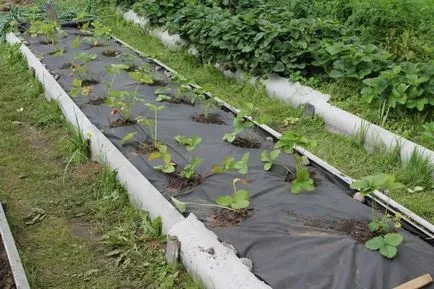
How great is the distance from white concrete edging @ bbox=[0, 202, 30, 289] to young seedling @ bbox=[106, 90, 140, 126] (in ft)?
4.36

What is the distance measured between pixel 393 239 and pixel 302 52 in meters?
2.92

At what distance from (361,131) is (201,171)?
4.73 feet

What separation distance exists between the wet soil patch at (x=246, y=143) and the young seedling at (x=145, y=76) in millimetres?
1087

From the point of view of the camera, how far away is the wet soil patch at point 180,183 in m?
3.16

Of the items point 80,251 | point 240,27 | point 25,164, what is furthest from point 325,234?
point 240,27

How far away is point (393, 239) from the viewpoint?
239 cm

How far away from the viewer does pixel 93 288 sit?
8.75 feet

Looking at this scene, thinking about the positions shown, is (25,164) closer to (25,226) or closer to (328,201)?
(25,226)

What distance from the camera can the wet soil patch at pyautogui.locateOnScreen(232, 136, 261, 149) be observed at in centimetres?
365

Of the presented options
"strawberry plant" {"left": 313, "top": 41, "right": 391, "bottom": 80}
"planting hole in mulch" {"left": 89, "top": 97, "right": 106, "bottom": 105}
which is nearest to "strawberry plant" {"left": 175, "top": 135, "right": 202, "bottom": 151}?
"planting hole in mulch" {"left": 89, "top": 97, "right": 106, "bottom": 105}

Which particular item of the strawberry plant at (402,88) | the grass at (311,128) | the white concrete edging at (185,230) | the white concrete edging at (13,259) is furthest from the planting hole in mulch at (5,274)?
the strawberry plant at (402,88)

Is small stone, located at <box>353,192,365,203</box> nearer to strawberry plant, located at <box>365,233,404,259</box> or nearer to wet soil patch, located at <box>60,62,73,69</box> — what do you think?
strawberry plant, located at <box>365,233,404,259</box>

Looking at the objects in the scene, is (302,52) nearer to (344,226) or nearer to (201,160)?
(201,160)

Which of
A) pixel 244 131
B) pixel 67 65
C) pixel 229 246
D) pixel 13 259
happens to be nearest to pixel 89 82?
pixel 67 65
